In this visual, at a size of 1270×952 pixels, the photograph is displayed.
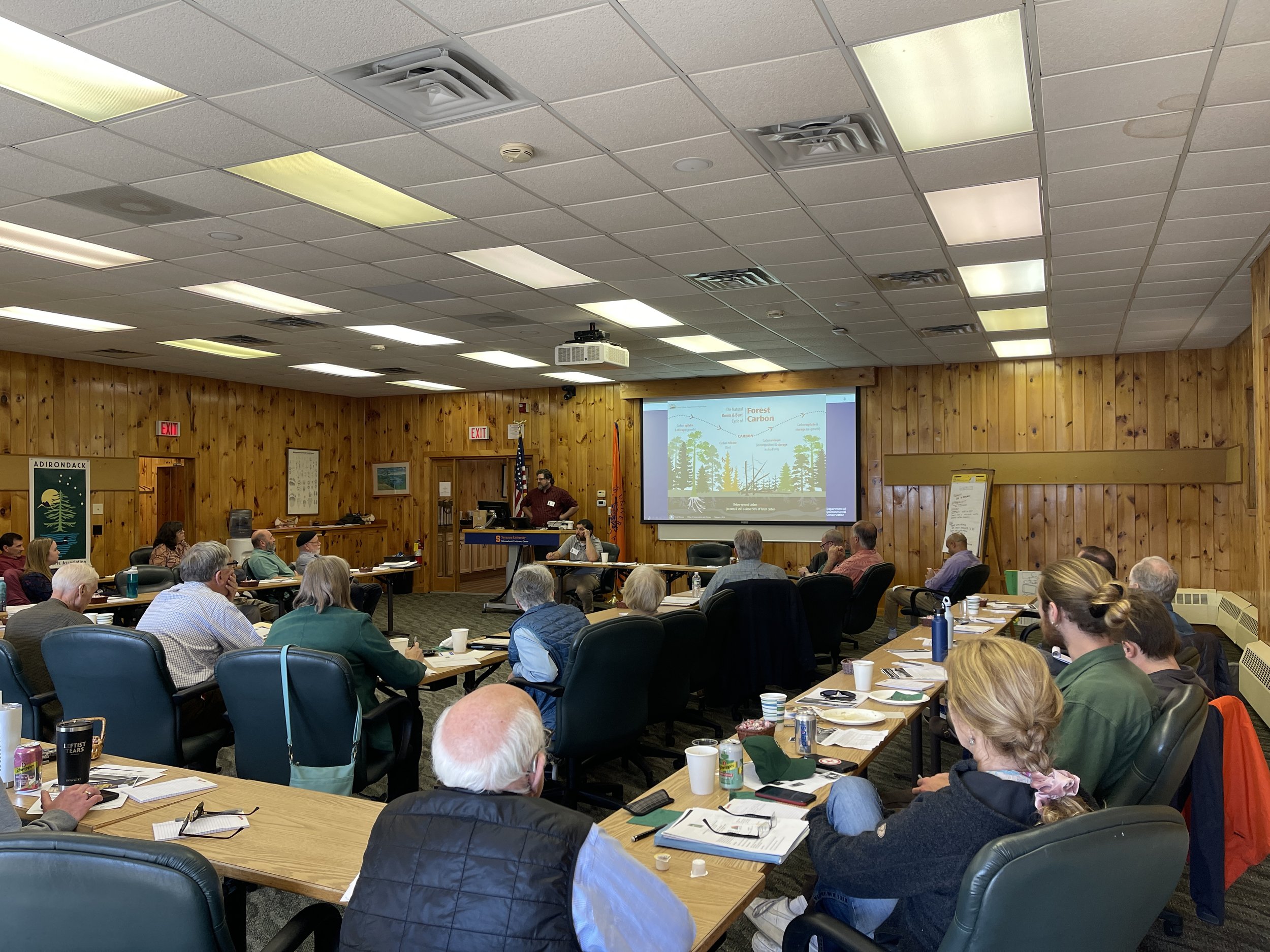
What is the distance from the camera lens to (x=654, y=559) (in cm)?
1246

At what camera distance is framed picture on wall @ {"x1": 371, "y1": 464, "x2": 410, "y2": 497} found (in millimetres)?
13539

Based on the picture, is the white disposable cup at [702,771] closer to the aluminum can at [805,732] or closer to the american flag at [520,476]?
the aluminum can at [805,732]

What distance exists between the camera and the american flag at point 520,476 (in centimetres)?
1240

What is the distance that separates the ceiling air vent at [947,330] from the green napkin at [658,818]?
6973mm

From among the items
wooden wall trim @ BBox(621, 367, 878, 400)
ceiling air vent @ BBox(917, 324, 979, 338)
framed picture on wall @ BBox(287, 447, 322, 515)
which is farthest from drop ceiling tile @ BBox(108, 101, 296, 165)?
framed picture on wall @ BBox(287, 447, 322, 515)

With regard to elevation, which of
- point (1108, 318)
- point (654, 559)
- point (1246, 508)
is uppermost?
point (1108, 318)

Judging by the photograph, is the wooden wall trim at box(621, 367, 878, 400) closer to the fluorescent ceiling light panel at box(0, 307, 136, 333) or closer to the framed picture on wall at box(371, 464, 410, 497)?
the framed picture on wall at box(371, 464, 410, 497)

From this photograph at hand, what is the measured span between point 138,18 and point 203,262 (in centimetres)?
328

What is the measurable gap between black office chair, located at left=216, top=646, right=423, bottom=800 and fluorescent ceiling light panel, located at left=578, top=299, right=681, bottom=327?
4.66 metres

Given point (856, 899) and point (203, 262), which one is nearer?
point (856, 899)

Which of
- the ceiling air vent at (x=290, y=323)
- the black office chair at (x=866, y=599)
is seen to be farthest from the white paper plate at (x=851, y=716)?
the ceiling air vent at (x=290, y=323)

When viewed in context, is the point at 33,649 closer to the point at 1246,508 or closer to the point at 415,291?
the point at 415,291

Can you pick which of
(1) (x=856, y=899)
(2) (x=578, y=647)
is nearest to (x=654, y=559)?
(2) (x=578, y=647)

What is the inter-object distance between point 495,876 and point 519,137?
3.23 meters
